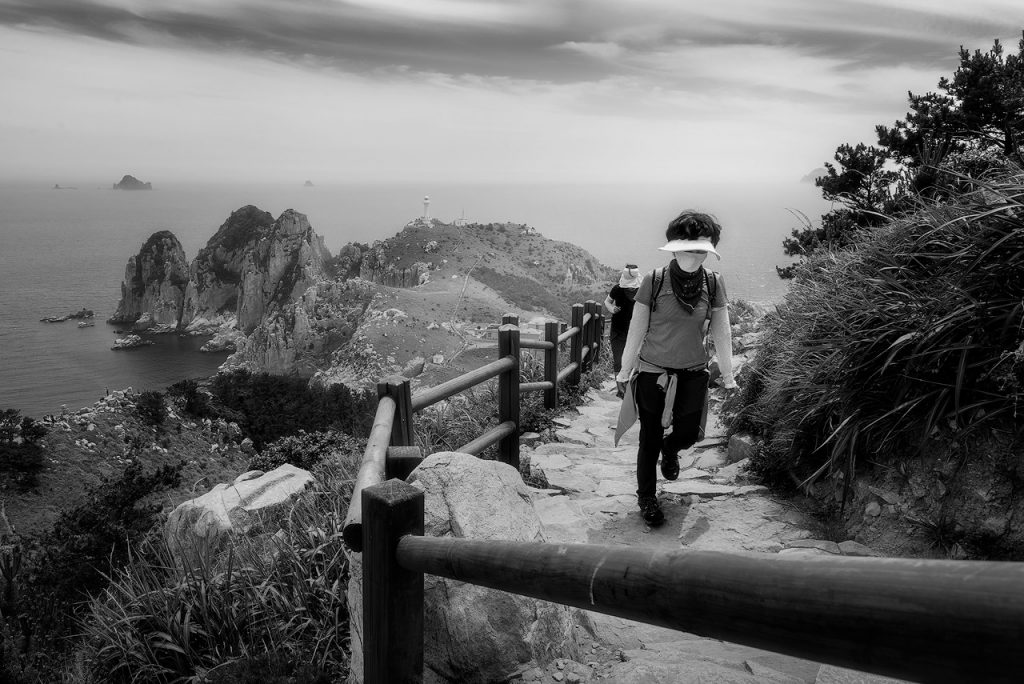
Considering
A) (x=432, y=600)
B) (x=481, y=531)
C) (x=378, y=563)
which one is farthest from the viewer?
(x=481, y=531)

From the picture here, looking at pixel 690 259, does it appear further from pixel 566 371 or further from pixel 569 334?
pixel 569 334

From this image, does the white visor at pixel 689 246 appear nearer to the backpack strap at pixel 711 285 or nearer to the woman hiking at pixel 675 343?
the woman hiking at pixel 675 343

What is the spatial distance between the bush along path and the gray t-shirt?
1.12m

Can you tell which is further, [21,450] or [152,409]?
[152,409]

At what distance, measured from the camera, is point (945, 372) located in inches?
154

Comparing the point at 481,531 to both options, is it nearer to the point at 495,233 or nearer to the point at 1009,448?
the point at 1009,448

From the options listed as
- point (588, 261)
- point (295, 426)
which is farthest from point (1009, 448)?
point (588, 261)

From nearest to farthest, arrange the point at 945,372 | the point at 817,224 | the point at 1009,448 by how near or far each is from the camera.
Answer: the point at 1009,448
the point at 945,372
the point at 817,224

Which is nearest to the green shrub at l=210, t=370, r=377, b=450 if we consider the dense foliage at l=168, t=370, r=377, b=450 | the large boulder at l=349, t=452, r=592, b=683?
the dense foliage at l=168, t=370, r=377, b=450

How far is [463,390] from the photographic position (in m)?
5.63

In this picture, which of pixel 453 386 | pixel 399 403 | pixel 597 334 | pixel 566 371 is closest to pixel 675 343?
pixel 453 386

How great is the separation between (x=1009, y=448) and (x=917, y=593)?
141 inches

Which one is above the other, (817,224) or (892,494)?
(817,224)

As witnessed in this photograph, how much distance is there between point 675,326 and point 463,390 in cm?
199
